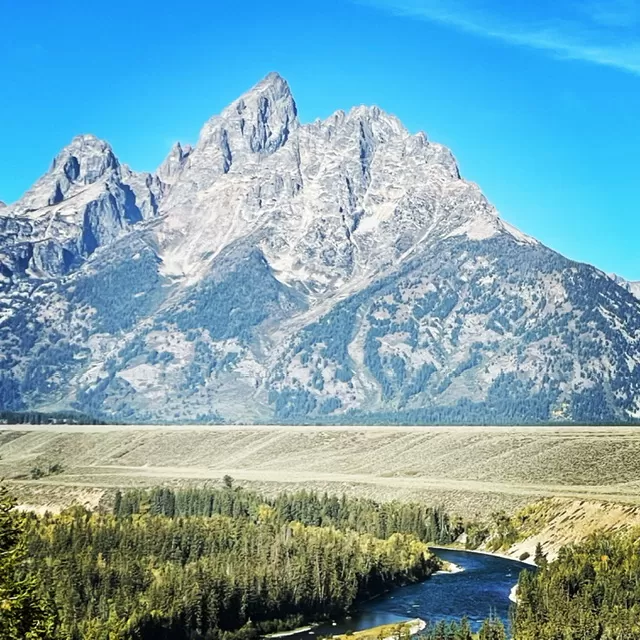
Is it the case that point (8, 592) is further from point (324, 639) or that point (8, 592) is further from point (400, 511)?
point (400, 511)

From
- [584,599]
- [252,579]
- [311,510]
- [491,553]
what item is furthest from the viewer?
[311,510]

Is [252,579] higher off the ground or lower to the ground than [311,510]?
lower

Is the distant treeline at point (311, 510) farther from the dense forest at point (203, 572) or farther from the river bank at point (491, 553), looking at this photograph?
the dense forest at point (203, 572)

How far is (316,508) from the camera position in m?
157

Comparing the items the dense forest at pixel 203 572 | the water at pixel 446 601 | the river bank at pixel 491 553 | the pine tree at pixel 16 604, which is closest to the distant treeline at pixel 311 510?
the river bank at pixel 491 553

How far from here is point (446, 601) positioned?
110062 millimetres

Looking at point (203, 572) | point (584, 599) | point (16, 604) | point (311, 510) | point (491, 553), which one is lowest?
point (491, 553)

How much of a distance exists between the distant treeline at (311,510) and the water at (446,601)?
21723 millimetres

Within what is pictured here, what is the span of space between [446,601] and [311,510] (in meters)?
48.5

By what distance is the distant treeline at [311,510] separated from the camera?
5974 inches

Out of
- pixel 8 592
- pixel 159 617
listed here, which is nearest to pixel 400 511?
pixel 159 617

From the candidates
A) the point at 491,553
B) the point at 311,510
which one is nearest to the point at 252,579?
the point at 311,510

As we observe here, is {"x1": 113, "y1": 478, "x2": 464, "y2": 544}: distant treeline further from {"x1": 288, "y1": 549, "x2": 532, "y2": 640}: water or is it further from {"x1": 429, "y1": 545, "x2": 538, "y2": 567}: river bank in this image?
{"x1": 288, "y1": 549, "x2": 532, "y2": 640}: water

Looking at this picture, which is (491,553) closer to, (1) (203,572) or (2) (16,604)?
(1) (203,572)
